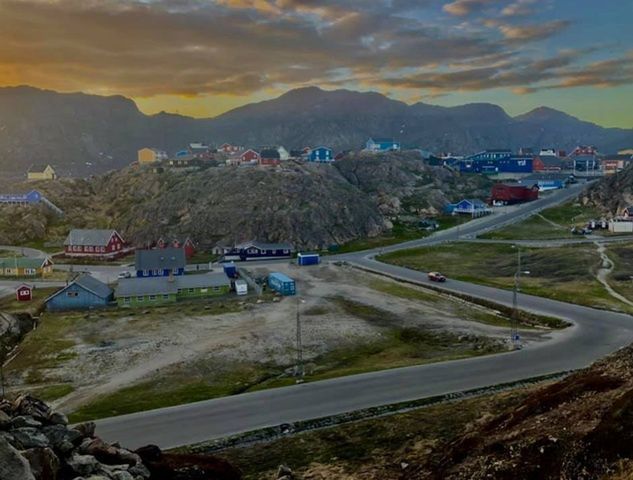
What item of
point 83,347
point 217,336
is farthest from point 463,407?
point 83,347

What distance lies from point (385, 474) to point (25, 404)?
17589 millimetres

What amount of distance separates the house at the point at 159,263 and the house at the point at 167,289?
14345mm

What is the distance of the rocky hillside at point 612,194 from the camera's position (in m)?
146

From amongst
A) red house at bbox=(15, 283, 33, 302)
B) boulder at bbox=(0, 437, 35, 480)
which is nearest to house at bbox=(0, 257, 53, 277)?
red house at bbox=(15, 283, 33, 302)

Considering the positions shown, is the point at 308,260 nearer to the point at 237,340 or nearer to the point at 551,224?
the point at 237,340

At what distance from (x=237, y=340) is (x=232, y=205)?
8589 cm

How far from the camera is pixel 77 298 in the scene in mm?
79188

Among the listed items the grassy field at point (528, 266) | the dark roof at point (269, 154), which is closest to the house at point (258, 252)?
the grassy field at point (528, 266)

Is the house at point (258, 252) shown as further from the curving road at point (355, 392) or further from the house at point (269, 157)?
the curving road at point (355, 392)

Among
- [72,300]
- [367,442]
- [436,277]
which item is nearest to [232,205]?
[72,300]

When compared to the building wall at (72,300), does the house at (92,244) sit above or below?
above

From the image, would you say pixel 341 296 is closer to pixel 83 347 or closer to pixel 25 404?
pixel 83 347

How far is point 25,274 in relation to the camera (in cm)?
10162

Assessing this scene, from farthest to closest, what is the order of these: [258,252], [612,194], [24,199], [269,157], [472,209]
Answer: [269,157]
[472,209]
[24,199]
[612,194]
[258,252]
